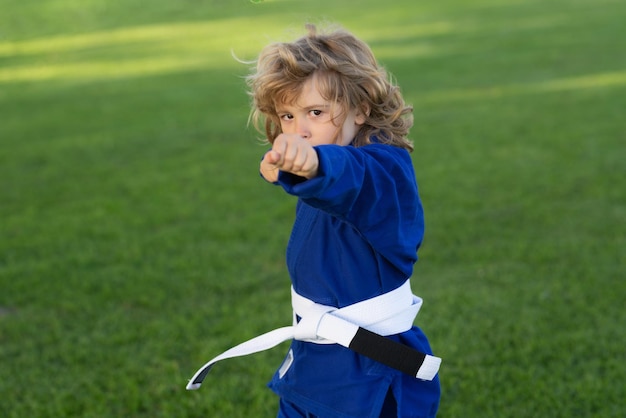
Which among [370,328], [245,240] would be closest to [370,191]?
[370,328]

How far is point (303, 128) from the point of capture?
218cm

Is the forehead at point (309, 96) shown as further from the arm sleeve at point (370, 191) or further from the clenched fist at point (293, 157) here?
the clenched fist at point (293, 157)

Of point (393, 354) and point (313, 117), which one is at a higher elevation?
point (313, 117)

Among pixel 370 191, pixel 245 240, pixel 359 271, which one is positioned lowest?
pixel 245 240

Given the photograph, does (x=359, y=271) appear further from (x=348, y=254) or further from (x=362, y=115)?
(x=362, y=115)

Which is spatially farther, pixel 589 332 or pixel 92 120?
pixel 92 120

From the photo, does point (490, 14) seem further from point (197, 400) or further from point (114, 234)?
point (197, 400)

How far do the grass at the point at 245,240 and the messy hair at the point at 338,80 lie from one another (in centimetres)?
30

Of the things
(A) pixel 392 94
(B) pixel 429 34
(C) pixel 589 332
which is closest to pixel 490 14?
(B) pixel 429 34

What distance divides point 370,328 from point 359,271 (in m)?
0.16

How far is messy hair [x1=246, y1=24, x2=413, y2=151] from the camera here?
7.13 feet

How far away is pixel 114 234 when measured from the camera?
5918 mm

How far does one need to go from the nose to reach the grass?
0.43 metres

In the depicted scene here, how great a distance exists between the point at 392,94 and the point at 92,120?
8195mm
